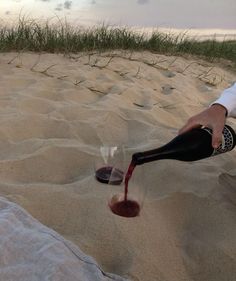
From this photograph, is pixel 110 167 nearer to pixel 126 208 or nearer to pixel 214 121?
pixel 126 208

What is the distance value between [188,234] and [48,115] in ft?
4.60

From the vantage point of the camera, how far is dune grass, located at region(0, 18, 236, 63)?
5184 millimetres

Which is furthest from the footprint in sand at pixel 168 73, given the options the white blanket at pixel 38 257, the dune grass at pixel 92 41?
the white blanket at pixel 38 257

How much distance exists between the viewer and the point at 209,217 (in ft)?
6.76

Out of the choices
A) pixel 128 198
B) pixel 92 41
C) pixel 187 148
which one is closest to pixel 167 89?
pixel 92 41

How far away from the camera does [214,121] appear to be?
1.98 meters

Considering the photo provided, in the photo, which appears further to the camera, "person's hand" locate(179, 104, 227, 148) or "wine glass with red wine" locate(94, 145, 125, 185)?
"wine glass with red wine" locate(94, 145, 125, 185)

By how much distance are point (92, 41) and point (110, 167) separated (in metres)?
3.79

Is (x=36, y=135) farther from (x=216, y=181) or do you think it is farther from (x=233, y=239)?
(x=233, y=239)

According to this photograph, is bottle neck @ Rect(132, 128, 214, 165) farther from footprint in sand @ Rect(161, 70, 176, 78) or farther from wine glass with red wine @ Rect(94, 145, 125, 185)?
footprint in sand @ Rect(161, 70, 176, 78)

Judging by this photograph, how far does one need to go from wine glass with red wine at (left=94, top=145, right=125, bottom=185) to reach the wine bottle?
23cm

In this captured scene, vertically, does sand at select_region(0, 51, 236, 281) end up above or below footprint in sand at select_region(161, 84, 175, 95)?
above

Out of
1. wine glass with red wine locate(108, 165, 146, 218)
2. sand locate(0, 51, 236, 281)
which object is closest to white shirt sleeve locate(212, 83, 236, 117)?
sand locate(0, 51, 236, 281)

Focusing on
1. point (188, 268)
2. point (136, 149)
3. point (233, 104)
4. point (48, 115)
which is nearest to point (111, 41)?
point (48, 115)
